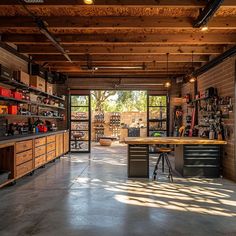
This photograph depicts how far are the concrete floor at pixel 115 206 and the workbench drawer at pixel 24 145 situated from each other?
2.43 ft

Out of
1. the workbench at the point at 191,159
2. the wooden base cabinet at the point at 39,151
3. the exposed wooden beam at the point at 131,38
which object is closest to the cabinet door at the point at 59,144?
the wooden base cabinet at the point at 39,151

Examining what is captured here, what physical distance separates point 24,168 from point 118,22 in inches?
146

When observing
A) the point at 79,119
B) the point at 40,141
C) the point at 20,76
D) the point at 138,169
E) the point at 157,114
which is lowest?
the point at 138,169

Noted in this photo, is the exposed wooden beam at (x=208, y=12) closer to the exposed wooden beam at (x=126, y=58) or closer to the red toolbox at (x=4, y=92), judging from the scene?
the exposed wooden beam at (x=126, y=58)

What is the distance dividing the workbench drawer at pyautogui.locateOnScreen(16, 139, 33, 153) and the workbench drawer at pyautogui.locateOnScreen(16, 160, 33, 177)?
1.13ft

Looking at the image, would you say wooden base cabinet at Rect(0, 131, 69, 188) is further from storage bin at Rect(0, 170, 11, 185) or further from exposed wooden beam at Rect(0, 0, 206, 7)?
exposed wooden beam at Rect(0, 0, 206, 7)

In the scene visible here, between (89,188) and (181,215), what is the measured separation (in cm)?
205

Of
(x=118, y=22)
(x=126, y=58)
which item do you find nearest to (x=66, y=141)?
(x=126, y=58)

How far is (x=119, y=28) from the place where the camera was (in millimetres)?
4766

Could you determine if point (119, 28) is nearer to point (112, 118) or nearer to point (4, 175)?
point (4, 175)

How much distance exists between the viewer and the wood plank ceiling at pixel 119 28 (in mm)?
3967

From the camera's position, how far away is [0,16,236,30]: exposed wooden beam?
184 inches

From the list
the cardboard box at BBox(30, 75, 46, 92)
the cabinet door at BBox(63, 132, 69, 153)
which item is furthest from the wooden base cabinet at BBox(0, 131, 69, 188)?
the cardboard box at BBox(30, 75, 46, 92)

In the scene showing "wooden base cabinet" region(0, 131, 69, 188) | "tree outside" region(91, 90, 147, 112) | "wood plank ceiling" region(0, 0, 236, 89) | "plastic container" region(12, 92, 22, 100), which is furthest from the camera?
"tree outside" region(91, 90, 147, 112)
